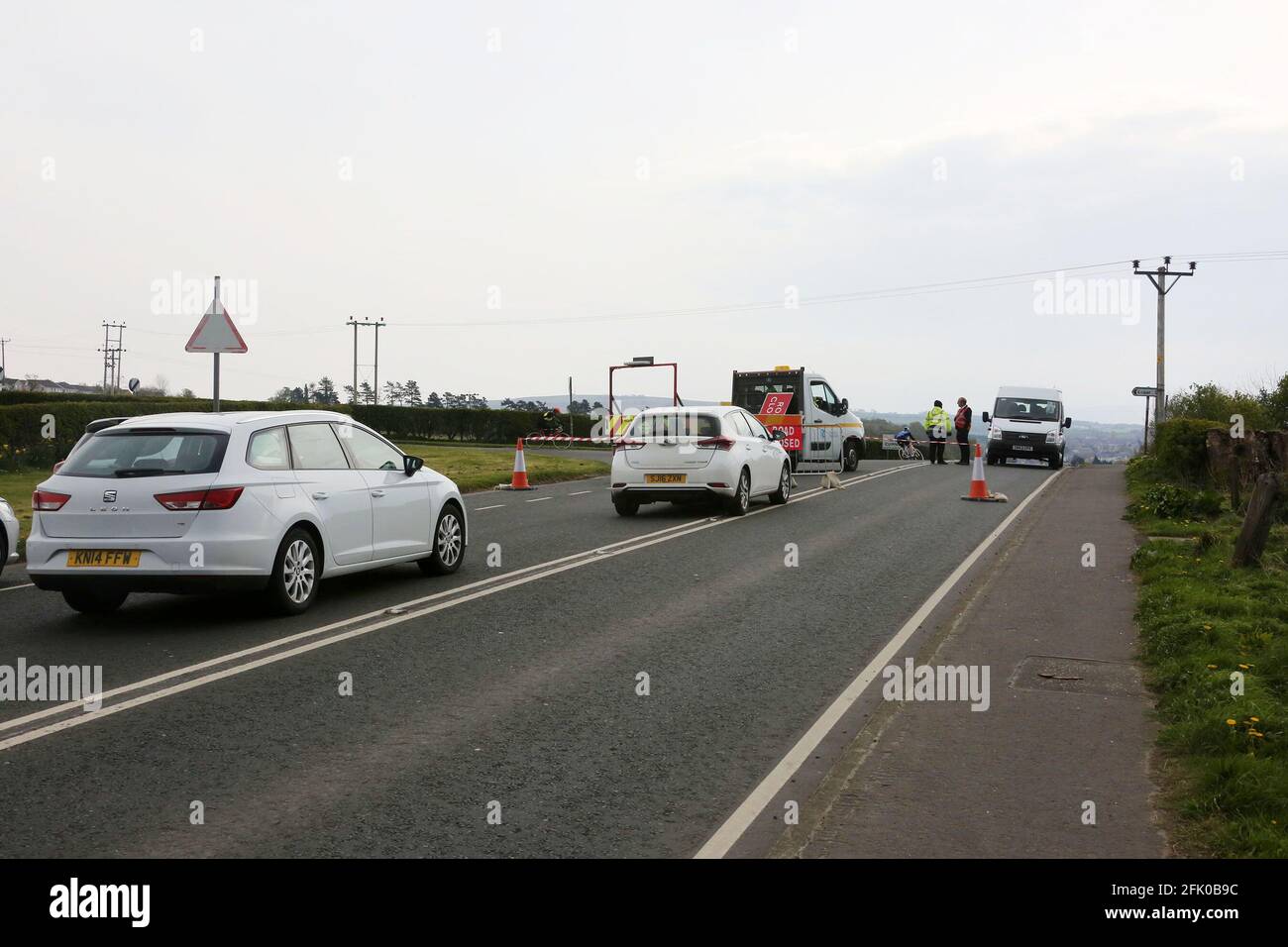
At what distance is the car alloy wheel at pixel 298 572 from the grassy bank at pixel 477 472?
23.8 feet

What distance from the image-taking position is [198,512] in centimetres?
892

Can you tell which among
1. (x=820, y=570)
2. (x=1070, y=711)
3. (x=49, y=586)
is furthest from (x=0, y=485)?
(x=1070, y=711)

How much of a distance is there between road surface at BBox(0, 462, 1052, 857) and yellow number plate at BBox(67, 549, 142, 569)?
0.50 meters

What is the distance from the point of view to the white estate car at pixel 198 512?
8875mm

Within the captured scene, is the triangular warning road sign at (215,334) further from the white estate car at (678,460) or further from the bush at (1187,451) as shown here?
the bush at (1187,451)

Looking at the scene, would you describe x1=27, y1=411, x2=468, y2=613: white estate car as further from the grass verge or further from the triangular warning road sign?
the grass verge

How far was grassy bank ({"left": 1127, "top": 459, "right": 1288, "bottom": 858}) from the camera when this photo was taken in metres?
4.90

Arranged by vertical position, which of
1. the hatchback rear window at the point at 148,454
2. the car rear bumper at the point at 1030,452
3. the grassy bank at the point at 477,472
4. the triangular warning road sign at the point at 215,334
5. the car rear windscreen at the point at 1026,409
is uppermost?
the triangular warning road sign at the point at 215,334

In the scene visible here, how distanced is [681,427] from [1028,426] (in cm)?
2030

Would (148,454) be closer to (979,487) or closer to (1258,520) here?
(1258,520)

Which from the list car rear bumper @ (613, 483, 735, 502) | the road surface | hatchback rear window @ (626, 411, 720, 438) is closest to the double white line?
the road surface

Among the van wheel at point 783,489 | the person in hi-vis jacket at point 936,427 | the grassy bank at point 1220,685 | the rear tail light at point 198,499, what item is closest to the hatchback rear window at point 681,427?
the van wheel at point 783,489
